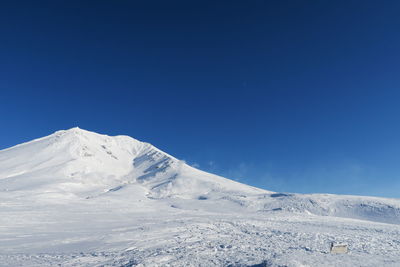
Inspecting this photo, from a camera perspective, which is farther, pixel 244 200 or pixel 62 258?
pixel 244 200

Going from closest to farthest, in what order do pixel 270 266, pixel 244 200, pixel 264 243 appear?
pixel 270 266, pixel 264 243, pixel 244 200

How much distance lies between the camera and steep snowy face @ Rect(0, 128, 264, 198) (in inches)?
4542

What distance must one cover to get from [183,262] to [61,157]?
564ft

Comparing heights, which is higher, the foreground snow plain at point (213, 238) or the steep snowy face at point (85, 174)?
the steep snowy face at point (85, 174)

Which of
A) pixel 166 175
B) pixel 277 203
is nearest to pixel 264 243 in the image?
pixel 277 203

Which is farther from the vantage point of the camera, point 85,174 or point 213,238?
point 85,174

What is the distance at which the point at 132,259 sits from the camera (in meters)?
19.1

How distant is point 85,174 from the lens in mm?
144750

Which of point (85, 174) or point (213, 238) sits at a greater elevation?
point (85, 174)

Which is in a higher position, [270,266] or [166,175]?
[166,175]

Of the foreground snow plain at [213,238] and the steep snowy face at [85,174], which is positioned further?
the steep snowy face at [85,174]

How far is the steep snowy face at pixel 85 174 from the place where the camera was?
11538 centimetres

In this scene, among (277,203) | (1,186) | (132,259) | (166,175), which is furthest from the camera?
(166,175)

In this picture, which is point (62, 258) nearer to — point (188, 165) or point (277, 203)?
point (277, 203)
